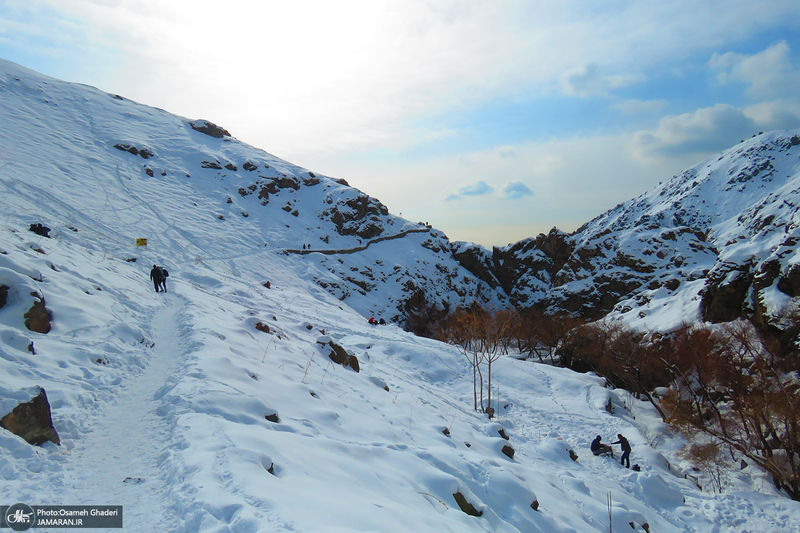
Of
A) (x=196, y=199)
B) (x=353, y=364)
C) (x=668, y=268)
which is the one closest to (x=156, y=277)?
(x=353, y=364)

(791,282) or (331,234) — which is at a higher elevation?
(791,282)

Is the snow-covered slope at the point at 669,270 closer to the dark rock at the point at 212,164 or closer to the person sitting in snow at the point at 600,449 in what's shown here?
the person sitting in snow at the point at 600,449

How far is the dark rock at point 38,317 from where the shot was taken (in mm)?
8484

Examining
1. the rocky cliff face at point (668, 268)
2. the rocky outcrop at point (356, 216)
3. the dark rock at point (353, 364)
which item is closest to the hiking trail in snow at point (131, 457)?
the dark rock at point (353, 364)

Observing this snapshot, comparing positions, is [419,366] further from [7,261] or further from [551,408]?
[7,261]

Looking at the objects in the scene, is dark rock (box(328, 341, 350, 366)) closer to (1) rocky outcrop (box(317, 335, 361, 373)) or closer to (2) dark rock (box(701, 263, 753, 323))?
(1) rocky outcrop (box(317, 335, 361, 373))

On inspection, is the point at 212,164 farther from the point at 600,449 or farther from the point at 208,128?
the point at 600,449

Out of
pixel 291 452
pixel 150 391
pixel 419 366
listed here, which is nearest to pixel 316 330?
pixel 419 366

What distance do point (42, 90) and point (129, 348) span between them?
7940 cm

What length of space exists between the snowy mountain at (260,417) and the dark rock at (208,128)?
133 ft

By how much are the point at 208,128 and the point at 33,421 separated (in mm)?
88503

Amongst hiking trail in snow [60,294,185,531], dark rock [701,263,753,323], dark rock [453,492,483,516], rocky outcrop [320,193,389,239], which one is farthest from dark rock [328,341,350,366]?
rocky outcrop [320,193,389,239]

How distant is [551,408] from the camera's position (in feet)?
74.7

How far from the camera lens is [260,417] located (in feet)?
24.0
